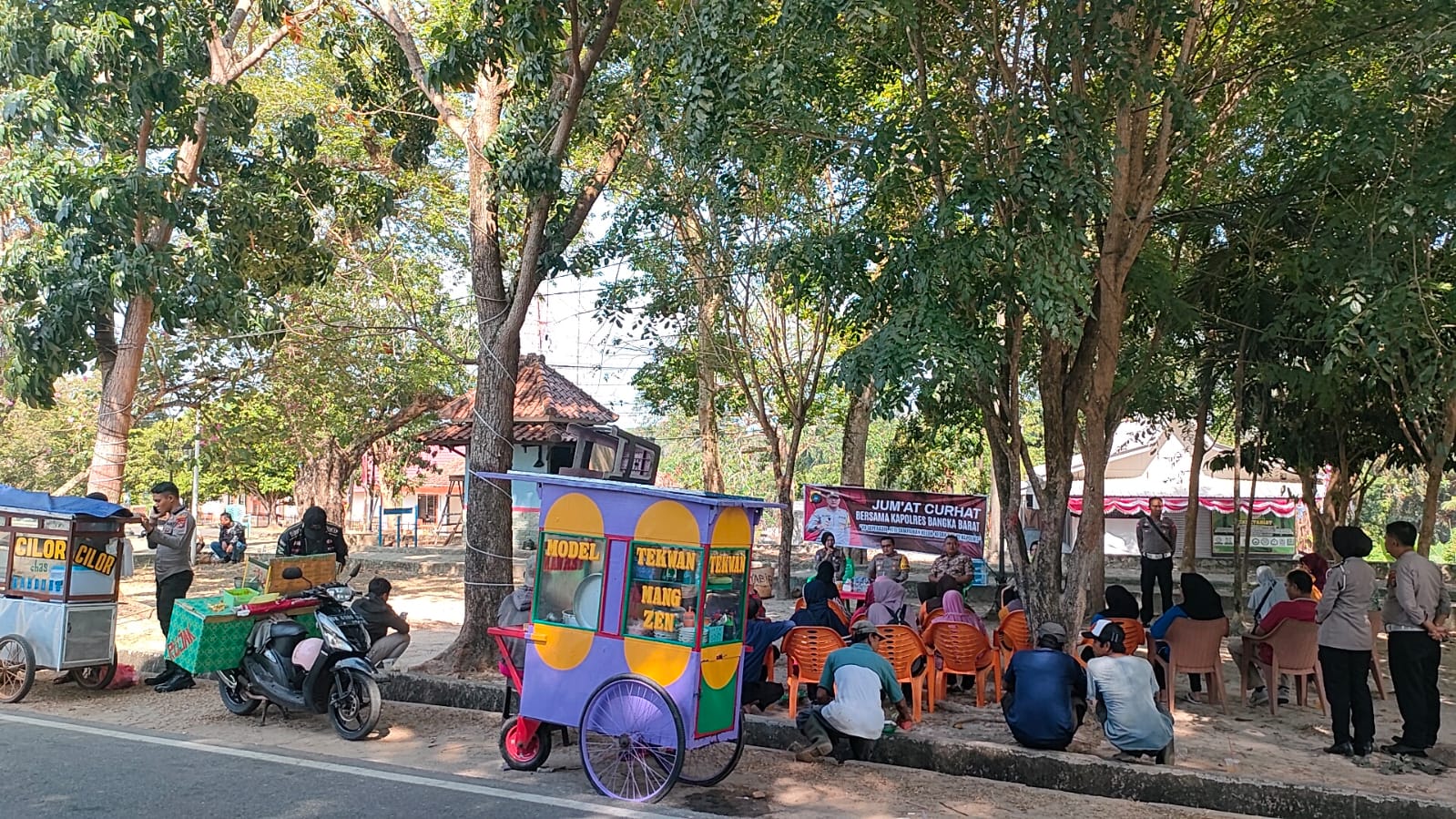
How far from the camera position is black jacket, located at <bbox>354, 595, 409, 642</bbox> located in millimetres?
8234

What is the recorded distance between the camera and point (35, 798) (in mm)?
5848

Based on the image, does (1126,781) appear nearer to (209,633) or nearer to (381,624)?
(381,624)

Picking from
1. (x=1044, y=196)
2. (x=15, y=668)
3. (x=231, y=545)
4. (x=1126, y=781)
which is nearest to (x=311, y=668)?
(x=15, y=668)

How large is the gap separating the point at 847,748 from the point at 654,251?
35.0 ft

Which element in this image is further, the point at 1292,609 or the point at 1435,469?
the point at 1435,469

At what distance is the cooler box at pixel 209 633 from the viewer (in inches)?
311

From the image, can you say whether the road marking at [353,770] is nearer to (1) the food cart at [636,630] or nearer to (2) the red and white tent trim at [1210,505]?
(1) the food cart at [636,630]

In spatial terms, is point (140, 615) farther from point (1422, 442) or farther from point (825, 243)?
point (1422, 442)

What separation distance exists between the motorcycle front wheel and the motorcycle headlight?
0.57 ft

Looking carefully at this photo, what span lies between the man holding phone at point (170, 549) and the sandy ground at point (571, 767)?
0.87ft

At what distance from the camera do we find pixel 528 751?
6727 mm

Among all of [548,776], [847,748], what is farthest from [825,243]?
[548,776]

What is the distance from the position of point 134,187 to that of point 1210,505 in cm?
2267

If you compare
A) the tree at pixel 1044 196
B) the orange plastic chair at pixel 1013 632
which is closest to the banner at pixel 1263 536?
the tree at pixel 1044 196
